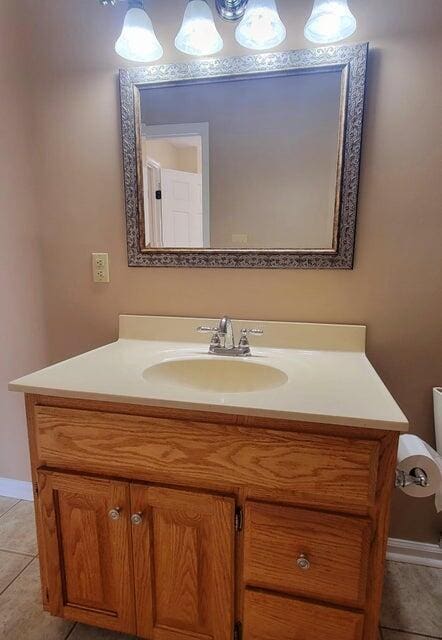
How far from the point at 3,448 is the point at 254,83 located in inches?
73.0

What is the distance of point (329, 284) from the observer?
121 centimetres

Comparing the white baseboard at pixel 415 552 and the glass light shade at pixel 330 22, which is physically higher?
the glass light shade at pixel 330 22

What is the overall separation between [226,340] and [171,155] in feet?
2.26

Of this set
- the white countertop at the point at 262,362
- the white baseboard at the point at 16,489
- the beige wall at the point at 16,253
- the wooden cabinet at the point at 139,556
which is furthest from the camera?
the white baseboard at the point at 16,489

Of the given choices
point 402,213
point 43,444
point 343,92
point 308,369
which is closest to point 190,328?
point 308,369

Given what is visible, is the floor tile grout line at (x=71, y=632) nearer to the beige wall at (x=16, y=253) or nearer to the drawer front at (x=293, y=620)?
the drawer front at (x=293, y=620)

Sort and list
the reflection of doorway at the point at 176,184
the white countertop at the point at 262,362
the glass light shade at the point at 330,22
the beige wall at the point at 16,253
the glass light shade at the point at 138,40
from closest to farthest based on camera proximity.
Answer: the white countertop at the point at 262,362 → the glass light shade at the point at 330,22 → the glass light shade at the point at 138,40 → the reflection of doorway at the point at 176,184 → the beige wall at the point at 16,253

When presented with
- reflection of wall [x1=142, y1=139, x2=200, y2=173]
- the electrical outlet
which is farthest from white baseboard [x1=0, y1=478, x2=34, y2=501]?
reflection of wall [x1=142, y1=139, x2=200, y2=173]

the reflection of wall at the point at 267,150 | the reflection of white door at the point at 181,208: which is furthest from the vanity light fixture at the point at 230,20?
the reflection of white door at the point at 181,208

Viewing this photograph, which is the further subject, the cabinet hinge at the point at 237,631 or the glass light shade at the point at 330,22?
the glass light shade at the point at 330,22

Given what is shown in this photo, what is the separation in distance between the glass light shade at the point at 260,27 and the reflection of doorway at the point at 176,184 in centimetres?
28

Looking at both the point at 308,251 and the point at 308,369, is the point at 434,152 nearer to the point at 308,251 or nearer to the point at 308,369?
the point at 308,251

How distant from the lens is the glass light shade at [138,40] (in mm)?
1106

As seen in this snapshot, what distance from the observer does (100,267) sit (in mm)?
1384
